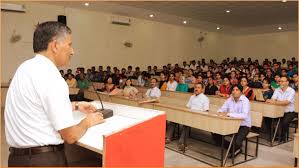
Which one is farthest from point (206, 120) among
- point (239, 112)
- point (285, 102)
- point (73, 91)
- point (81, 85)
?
point (81, 85)

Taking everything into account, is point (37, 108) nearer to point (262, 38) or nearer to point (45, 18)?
point (45, 18)

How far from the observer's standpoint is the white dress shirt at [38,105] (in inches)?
49.6

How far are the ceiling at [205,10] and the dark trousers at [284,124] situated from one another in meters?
5.02

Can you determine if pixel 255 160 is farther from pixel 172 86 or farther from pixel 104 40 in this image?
pixel 104 40

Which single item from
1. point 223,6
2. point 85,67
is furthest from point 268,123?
point 85,67

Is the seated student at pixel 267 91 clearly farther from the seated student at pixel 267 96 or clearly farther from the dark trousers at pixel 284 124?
the dark trousers at pixel 284 124

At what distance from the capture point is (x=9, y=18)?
812 cm

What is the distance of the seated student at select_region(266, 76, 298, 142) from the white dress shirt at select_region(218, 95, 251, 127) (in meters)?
0.85

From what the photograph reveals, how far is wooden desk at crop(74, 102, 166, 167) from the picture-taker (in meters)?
1.40

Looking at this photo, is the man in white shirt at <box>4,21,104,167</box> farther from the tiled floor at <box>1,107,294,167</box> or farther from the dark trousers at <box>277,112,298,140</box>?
the dark trousers at <box>277,112,298,140</box>

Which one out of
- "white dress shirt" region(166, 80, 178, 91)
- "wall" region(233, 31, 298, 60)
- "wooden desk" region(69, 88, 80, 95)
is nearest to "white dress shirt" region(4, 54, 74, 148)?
"white dress shirt" region(166, 80, 178, 91)

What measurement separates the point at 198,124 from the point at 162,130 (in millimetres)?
2259

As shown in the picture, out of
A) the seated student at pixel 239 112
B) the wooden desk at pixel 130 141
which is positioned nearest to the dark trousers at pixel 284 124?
the seated student at pixel 239 112

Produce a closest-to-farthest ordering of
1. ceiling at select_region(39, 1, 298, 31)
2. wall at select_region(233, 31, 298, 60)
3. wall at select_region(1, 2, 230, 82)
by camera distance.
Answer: wall at select_region(1, 2, 230, 82) → ceiling at select_region(39, 1, 298, 31) → wall at select_region(233, 31, 298, 60)
